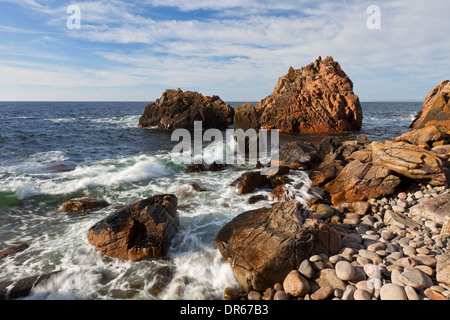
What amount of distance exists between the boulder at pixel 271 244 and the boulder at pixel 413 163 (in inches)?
182

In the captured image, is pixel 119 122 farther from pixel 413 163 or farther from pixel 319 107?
pixel 413 163

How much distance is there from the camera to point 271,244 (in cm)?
546

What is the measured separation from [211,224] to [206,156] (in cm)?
1174

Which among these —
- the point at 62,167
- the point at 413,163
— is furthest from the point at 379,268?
the point at 62,167

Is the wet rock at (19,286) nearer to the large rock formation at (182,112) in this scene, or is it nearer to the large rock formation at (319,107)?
the large rock formation at (319,107)

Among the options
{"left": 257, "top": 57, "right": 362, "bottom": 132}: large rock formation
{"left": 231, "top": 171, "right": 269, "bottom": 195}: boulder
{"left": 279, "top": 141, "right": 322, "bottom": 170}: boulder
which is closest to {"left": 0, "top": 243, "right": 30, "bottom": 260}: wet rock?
{"left": 231, "top": 171, "right": 269, "bottom": 195}: boulder

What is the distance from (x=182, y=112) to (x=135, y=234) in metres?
34.9

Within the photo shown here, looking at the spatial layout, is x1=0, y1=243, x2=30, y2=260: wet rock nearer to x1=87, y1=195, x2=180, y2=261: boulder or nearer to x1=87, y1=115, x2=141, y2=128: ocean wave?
x1=87, y1=195, x2=180, y2=261: boulder

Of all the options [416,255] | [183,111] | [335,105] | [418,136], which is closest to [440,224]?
[416,255]

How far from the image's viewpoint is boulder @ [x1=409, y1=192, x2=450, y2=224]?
6.55m

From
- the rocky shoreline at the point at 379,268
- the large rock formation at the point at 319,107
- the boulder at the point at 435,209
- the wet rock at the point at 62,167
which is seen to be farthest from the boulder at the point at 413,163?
the large rock formation at the point at 319,107

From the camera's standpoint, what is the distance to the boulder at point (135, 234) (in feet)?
20.3

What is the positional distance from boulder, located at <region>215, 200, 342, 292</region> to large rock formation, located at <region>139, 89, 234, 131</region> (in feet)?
112

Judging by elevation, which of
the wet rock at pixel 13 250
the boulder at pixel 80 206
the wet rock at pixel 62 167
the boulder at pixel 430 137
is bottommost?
the wet rock at pixel 13 250
